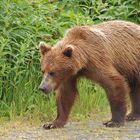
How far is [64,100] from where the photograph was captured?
736 centimetres

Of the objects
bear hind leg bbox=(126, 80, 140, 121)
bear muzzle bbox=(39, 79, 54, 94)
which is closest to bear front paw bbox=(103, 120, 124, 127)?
bear hind leg bbox=(126, 80, 140, 121)

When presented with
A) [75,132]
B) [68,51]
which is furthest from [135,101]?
[68,51]

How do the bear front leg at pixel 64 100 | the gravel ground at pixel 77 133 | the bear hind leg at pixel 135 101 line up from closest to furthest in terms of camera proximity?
the gravel ground at pixel 77 133
the bear front leg at pixel 64 100
the bear hind leg at pixel 135 101

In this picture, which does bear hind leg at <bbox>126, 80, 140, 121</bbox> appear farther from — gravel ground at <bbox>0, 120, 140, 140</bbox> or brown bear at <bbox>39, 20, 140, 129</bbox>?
gravel ground at <bbox>0, 120, 140, 140</bbox>

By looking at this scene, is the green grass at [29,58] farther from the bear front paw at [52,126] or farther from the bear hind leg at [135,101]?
the bear hind leg at [135,101]

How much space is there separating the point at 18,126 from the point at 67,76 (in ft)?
3.30

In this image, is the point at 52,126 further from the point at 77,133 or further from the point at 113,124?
the point at 113,124

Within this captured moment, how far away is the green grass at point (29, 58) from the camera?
8.07 meters

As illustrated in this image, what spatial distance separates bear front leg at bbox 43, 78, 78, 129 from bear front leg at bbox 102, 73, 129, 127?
515 mm

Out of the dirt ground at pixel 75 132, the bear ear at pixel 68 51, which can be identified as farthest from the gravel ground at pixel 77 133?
the bear ear at pixel 68 51

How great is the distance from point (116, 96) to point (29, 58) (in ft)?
6.55

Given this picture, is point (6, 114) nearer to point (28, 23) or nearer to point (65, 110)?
point (65, 110)

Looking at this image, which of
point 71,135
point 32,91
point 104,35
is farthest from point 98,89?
point 71,135

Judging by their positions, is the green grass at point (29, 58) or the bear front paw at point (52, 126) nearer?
the bear front paw at point (52, 126)
